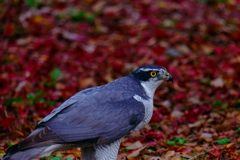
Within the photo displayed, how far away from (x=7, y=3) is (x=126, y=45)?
10.8 ft

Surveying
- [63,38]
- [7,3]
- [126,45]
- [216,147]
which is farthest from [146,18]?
[216,147]

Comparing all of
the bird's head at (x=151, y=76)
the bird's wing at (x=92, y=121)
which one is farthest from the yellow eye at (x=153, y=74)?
the bird's wing at (x=92, y=121)

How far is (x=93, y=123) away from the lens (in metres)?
4.82

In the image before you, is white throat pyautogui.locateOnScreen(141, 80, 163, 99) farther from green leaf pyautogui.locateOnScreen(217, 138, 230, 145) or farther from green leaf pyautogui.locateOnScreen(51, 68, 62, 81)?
green leaf pyautogui.locateOnScreen(51, 68, 62, 81)

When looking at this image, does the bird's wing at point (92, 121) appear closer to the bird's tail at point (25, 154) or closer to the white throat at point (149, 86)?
the bird's tail at point (25, 154)

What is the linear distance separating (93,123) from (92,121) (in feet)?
0.09

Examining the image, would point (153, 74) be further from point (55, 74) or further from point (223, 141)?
point (55, 74)

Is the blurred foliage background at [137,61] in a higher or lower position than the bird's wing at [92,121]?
lower

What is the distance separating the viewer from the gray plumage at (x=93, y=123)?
4.57m

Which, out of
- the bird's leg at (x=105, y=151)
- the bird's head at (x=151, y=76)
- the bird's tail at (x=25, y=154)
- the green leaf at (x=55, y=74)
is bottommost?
the green leaf at (x=55, y=74)

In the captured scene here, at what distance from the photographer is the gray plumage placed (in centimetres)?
457

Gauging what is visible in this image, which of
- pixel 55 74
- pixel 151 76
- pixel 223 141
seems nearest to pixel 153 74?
pixel 151 76

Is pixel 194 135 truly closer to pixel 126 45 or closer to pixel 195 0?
pixel 126 45

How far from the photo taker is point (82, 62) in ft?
31.1
